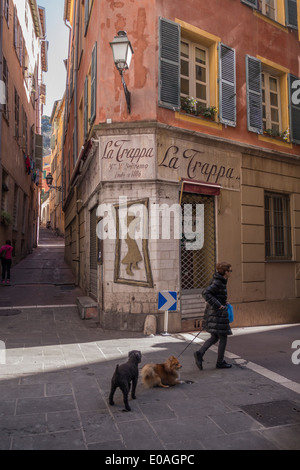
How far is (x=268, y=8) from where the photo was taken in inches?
457

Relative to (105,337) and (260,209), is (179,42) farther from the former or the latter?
(105,337)

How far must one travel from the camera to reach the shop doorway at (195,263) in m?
8.84

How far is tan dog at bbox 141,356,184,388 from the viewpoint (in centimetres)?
482

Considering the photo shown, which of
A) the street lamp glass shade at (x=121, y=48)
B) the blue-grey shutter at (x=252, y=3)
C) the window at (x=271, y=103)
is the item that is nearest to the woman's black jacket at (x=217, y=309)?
the street lamp glass shade at (x=121, y=48)

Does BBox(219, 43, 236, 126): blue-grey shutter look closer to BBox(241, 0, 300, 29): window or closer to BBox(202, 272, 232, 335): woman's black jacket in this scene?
BBox(241, 0, 300, 29): window

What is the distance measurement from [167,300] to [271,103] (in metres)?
7.35

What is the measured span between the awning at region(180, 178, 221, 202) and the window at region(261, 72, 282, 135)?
3.09 metres

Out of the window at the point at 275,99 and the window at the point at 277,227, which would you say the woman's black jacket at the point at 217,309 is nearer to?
the window at the point at 277,227

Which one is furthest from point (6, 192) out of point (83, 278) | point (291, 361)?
point (291, 361)

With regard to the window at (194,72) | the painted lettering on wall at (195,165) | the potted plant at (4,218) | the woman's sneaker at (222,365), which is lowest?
the woman's sneaker at (222,365)

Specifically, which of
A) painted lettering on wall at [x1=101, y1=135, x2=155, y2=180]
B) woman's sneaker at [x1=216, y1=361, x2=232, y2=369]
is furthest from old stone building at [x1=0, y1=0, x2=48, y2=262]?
woman's sneaker at [x1=216, y1=361, x2=232, y2=369]

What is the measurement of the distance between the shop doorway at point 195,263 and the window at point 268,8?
634 centimetres

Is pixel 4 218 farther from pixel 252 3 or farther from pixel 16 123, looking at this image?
pixel 252 3

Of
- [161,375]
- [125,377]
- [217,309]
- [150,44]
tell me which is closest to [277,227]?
[150,44]
